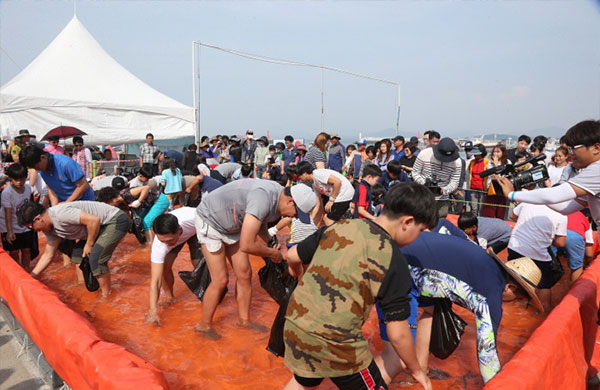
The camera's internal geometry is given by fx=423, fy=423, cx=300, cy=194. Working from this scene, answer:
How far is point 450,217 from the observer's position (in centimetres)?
690

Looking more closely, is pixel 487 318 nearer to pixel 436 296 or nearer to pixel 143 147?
pixel 436 296

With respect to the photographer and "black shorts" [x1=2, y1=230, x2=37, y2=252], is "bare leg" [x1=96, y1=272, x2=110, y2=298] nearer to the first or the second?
"black shorts" [x1=2, y1=230, x2=37, y2=252]

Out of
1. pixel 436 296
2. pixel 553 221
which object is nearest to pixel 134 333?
pixel 436 296

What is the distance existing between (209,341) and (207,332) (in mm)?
95

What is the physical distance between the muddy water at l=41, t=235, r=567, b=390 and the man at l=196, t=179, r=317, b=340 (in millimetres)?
209

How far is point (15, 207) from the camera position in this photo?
4.67 meters

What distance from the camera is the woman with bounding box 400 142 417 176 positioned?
7762 mm

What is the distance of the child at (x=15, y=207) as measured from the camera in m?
4.58

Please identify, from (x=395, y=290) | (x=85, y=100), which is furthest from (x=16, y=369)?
(x=85, y=100)

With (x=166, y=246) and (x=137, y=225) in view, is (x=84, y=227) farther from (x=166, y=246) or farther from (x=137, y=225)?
(x=137, y=225)

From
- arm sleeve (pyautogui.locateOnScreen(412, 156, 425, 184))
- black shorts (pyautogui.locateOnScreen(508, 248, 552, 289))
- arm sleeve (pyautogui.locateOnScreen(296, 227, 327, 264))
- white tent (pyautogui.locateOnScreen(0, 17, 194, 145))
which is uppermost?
white tent (pyautogui.locateOnScreen(0, 17, 194, 145))

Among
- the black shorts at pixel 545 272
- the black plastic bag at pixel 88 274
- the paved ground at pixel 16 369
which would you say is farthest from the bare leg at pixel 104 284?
the black shorts at pixel 545 272

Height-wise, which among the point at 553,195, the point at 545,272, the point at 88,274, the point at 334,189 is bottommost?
the point at 88,274

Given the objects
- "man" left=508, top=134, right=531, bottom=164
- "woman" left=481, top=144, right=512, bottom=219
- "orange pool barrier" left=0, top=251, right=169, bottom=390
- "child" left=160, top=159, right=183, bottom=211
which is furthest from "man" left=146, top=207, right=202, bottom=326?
"man" left=508, top=134, right=531, bottom=164
